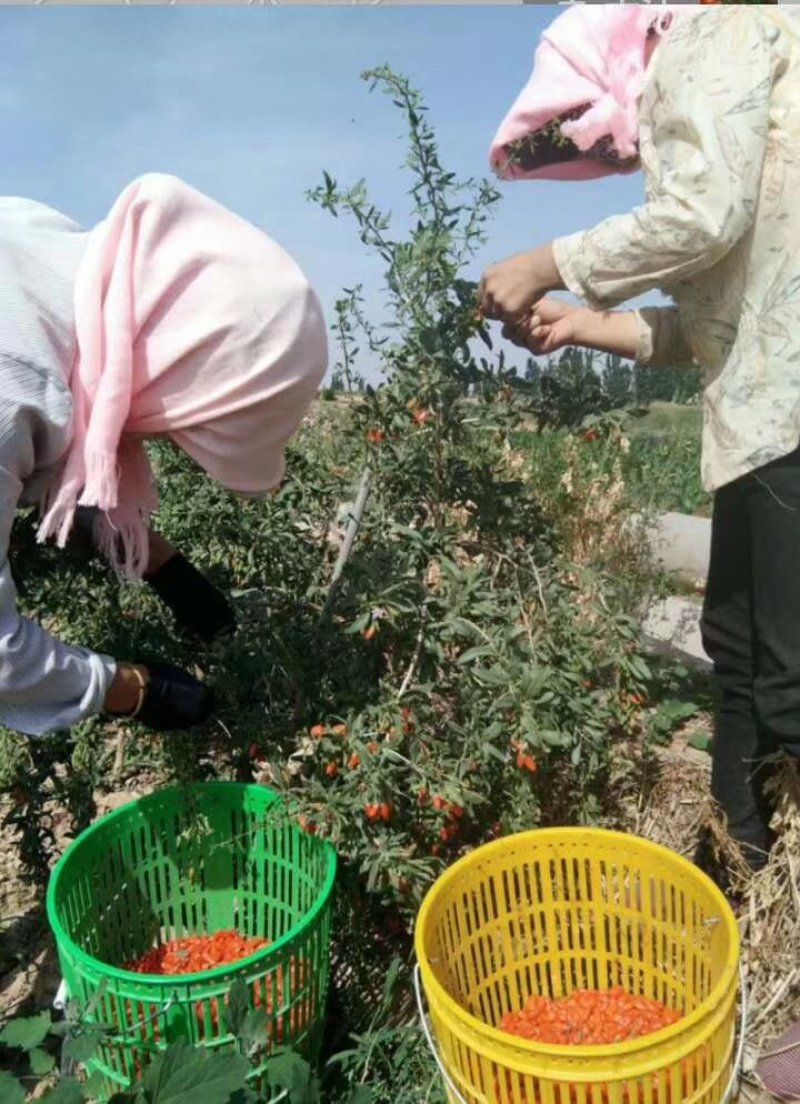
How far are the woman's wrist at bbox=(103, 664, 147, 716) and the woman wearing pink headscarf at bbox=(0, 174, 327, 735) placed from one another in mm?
89

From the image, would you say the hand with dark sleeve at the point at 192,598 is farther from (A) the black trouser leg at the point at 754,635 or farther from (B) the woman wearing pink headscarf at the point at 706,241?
(A) the black trouser leg at the point at 754,635

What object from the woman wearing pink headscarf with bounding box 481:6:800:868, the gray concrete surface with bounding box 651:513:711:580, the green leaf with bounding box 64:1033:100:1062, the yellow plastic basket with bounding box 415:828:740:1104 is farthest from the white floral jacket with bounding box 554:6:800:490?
the gray concrete surface with bounding box 651:513:711:580

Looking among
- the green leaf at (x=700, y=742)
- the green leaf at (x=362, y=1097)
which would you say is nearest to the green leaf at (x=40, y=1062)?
the green leaf at (x=362, y=1097)

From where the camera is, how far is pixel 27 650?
59.0 inches

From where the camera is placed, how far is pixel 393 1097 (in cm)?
179

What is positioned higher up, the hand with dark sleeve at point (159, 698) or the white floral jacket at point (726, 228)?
the white floral jacket at point (726, 228)

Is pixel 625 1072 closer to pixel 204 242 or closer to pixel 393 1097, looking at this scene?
pixel 393 1097

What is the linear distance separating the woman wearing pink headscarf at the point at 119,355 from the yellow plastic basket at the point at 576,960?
0.70 meters

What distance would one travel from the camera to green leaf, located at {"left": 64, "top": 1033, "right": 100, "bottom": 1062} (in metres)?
1.48

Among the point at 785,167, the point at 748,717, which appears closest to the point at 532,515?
the point at 748,717

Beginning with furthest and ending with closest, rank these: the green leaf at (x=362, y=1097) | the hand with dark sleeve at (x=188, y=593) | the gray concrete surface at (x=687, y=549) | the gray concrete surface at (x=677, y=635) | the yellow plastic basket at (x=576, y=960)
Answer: the gray concrete surface at (x=687, y=549) < the gray concrete surface at (x=677, y=635) < the hand with dark sleeve at (x=188, y=593) < the green leaf at (x=362, y=1097) < the yellow plastic basket at (x=576, y=960)

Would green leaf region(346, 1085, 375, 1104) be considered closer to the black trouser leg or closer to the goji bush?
the goji bush

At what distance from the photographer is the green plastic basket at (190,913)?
5.27ft

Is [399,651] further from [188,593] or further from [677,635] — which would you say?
[677,635]
